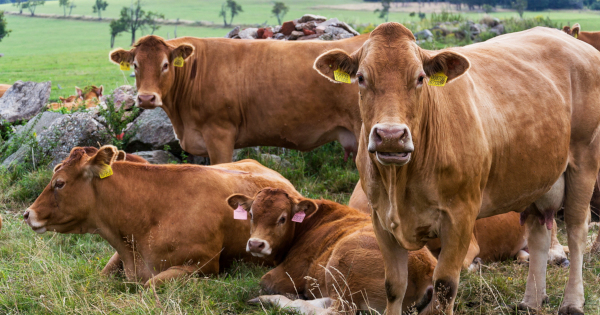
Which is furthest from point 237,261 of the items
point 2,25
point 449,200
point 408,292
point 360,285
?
point 2,25

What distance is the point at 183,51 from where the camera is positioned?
8539 mm

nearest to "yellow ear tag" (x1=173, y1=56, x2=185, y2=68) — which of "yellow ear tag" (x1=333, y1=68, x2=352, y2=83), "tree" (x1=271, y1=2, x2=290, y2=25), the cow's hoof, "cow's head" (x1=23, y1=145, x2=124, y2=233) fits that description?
"cow's head" (x1=23, y1=145, x2=124, y2=233)

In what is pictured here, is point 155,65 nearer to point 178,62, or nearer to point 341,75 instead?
point 178,62

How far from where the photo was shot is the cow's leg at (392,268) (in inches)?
170

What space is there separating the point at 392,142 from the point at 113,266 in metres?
3.99

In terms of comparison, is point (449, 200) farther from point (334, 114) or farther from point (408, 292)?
A: point (334, 114)

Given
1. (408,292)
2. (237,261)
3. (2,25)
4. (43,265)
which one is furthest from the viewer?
(2,25)

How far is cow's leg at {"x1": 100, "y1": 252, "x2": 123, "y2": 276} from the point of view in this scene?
6.15m

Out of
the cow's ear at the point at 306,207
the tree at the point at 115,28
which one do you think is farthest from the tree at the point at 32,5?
the cow's ear at the point at 306,207

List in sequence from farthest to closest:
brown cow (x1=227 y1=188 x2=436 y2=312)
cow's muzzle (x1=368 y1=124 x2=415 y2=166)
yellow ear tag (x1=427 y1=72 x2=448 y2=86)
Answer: brown cow (x1=227 y1=188 x2=436 y2=312)
yellow ear tag (x1=427 y1=72 x2=448 y2=86)
cow's muzzle (x1=368 y1=124 x2=415 y2=166)

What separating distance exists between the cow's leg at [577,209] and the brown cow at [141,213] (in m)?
3.34

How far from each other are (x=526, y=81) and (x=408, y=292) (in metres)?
1.97

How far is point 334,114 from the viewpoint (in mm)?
8367

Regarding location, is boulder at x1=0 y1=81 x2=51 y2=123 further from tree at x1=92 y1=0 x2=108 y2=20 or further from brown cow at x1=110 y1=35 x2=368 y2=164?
tree at x1=92 y1=0 x2=108 y2=20
